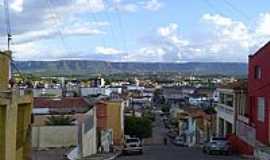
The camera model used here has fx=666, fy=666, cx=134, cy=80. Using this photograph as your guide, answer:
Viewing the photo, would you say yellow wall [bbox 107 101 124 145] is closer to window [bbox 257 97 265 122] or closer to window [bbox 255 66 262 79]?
window [bbox 255 66 262 79]

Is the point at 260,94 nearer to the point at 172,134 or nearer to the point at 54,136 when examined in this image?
the point at 54,136

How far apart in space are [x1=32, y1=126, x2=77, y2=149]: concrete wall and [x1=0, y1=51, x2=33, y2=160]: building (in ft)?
43.5

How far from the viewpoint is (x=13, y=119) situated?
18047 millimetres

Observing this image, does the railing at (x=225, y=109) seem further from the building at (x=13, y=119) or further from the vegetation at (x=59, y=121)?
the building at (x=13, y=119)

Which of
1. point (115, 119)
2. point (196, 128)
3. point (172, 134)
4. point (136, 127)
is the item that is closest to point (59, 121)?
point (115, 119)

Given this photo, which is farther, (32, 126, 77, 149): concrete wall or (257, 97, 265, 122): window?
(257, 97, 265, 122): window

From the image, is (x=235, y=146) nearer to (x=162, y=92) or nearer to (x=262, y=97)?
(x=262, y=97)

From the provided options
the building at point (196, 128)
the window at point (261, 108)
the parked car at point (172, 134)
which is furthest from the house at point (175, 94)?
the window at point (261, 108)

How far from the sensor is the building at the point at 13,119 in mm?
16906

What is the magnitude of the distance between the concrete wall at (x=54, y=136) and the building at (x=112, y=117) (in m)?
22.9

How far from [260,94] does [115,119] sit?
73.8 ft

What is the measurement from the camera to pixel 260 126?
44312mm

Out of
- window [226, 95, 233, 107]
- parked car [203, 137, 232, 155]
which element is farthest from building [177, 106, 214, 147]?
parked car [203, 137, 232, 155]

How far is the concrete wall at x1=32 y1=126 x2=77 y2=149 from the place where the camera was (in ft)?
116
